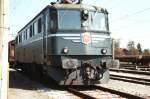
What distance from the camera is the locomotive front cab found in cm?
1281

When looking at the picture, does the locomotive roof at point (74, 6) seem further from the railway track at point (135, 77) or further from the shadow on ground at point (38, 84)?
the railway track at point (135, 77)

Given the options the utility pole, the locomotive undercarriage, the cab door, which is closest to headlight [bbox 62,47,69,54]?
the locomotive undercarriage

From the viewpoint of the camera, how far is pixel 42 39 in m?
14.2

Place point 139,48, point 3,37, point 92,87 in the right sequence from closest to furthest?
point 3,37 < point 92,87 < point 139,48

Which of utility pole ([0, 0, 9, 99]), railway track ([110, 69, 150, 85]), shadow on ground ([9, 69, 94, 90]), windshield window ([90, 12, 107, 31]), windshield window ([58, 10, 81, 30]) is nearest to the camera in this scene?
utility pole ([0, 0, 9, 99])

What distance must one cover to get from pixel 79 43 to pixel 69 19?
95 cm

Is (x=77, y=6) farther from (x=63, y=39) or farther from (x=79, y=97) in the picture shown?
(x=79, y=97)

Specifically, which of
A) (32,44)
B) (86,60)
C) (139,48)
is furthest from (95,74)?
(139,48)

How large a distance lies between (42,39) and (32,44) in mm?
2671

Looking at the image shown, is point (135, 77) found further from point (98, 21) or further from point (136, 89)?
point (98, 21)

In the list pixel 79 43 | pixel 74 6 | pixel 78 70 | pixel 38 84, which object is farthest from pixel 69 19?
pixel 38 84

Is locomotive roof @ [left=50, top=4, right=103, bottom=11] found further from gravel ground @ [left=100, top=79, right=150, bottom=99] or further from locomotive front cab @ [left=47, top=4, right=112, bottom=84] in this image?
gravel ground @ [left=100, top=79, right=150, bottom=99]

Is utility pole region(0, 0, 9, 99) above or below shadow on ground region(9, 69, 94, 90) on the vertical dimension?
above

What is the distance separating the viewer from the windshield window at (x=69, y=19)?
13055 mm
